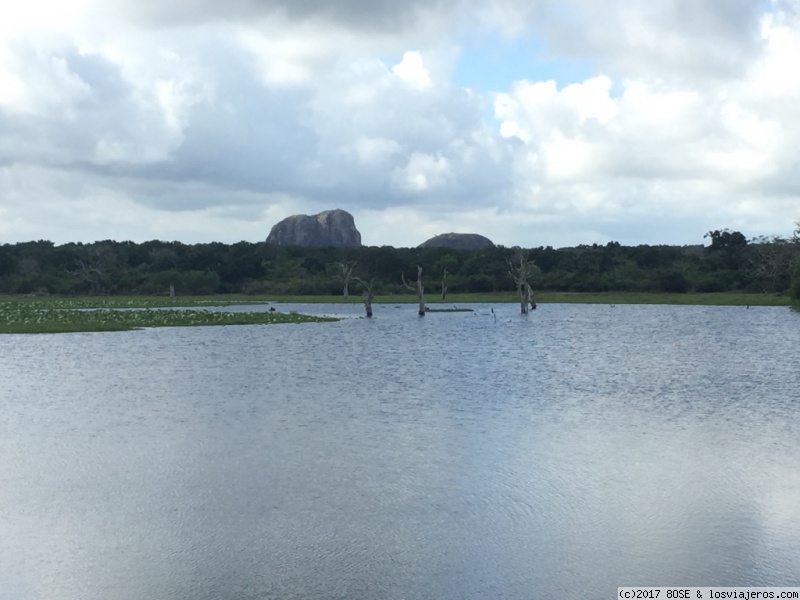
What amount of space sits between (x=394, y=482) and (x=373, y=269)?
138m

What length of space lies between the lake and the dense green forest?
315 feet

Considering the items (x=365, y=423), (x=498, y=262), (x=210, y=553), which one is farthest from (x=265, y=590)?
(x=498, y=262)

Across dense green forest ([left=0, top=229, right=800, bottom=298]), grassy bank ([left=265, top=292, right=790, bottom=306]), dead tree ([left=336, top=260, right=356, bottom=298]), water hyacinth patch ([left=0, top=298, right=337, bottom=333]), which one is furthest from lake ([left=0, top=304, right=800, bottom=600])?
dense green forest ([left=0, top=229, right=800, bottom=298])

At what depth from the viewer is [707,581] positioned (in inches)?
449

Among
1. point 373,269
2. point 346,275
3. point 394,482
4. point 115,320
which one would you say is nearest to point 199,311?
point 115,320

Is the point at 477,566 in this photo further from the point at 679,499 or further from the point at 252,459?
the point at 252,459

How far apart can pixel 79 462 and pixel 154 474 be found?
2.24 meters

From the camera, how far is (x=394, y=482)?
1697 cm

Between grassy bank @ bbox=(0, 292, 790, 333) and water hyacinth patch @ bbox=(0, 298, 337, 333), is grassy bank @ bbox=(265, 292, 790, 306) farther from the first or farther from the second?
water hyacinth patch @ bbox=(0, 298, 337, 333)

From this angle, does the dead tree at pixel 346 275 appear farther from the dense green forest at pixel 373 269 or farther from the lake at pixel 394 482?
the lake at pixel 394 482

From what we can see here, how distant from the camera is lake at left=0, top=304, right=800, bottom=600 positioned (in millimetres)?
11797

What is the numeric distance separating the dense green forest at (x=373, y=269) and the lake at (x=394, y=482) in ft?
315

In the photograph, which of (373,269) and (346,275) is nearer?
(346,275)

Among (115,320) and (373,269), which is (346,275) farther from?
(115,320)
